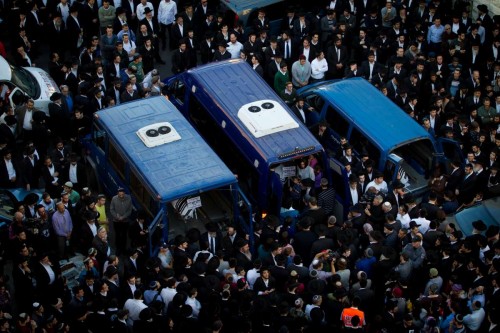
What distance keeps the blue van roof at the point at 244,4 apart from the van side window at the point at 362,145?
18.0 ft

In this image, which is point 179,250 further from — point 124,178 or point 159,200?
point 124,178

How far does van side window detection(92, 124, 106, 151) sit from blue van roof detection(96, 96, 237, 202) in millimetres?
328

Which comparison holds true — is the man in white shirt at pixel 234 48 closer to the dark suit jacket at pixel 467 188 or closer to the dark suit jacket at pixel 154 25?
the dark suit jacket at pixel 154 25

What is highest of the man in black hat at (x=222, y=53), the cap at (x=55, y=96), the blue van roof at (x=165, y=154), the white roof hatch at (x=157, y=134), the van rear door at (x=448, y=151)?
the white roof hatch at (x=157, y=134)

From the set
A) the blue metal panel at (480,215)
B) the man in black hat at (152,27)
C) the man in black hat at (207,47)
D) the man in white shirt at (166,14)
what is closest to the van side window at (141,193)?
the blue metal panel at (480,215)

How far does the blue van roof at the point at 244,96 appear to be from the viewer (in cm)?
1647

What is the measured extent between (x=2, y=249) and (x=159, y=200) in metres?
2.93

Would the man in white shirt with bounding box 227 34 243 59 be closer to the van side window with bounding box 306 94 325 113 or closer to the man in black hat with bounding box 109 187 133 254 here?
the van side window with bounding box 306 94 325 113

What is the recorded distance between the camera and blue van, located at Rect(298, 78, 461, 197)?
17.2 meters

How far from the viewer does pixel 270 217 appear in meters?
15.6

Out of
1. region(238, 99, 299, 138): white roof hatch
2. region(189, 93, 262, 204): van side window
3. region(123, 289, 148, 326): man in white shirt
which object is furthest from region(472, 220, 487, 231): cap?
region(123, 289, 148, 326): man in white shirt

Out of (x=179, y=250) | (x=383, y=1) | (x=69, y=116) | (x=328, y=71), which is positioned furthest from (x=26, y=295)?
(x=383, y=1)

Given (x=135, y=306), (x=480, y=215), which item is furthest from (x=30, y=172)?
(x=480, y=215)

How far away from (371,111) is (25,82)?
284 inches
